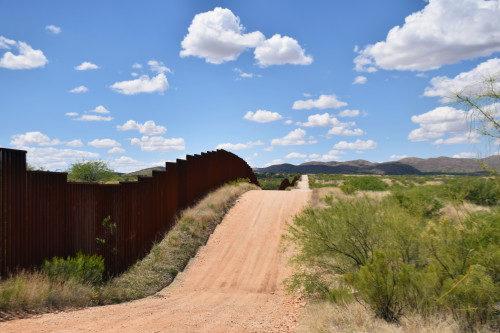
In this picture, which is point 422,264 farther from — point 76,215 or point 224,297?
point 76,215

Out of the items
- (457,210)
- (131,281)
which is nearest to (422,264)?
(457,210)

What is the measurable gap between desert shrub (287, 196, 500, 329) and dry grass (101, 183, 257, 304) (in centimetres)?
666

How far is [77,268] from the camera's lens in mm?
15352

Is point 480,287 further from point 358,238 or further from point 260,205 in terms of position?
point 260,205

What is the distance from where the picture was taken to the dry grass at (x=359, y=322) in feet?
31.0

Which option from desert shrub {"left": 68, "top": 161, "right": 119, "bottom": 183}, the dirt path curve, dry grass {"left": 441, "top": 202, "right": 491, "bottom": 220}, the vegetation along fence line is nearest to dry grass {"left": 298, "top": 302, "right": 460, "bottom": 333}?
the dirt path curve

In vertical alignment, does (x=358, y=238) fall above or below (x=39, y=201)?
below

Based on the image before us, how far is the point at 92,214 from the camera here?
17266 millimetres

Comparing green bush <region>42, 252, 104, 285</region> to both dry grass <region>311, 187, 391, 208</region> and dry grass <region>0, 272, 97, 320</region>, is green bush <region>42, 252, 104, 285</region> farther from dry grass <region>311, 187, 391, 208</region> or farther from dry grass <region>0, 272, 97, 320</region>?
dry grass <region>311, 187, 391, 208</region>

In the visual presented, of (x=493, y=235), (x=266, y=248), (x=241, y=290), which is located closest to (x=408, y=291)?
(x=493, y=235)

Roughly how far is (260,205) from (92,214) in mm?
13969

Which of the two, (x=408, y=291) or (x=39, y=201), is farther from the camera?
(x=39, y=201)

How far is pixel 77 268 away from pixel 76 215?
1990 millimetres

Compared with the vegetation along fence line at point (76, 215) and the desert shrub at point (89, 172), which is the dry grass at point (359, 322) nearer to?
the vegetation along fence line at point (76, 215)
